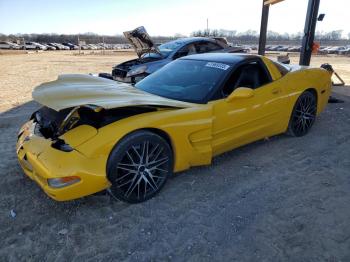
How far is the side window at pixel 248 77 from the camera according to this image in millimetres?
3795

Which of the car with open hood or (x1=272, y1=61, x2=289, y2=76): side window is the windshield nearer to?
(x1=272, y1=61, x2=289, y2=76): side window

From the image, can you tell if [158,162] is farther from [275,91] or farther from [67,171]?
[275,91]

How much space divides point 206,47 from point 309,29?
9.18 feet

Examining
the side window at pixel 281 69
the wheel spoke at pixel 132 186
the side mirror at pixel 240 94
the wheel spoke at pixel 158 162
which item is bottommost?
the wheel spoke at pixel 132 186

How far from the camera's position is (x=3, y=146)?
4.52 metres

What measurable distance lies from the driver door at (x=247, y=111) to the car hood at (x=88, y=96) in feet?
1.47

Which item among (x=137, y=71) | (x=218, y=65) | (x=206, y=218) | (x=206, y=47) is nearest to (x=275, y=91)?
(x=218, y=65)

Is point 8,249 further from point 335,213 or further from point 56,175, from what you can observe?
point 335,213

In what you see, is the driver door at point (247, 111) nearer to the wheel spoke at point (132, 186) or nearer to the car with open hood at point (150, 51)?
the wheel spoke at point (132, 186)

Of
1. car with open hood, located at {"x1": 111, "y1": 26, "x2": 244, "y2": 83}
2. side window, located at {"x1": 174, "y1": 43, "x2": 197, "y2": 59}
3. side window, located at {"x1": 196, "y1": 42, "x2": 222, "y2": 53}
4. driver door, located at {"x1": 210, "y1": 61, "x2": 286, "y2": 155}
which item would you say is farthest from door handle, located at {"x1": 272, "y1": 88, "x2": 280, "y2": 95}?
side window, located at {"x1": 196, "y1": 42, "x2": 222, "y2": 53}

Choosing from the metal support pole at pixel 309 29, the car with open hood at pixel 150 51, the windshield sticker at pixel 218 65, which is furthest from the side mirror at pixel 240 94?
the metal support pole at pixel 309 29

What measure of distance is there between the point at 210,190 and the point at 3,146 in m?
3.00

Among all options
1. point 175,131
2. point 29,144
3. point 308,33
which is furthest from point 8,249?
point 308,33

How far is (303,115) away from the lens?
15.9 ft
